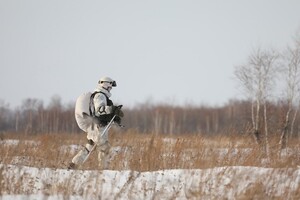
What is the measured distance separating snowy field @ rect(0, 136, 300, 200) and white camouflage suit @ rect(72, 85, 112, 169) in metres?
1.37

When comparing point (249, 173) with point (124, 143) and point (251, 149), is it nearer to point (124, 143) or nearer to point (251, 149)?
point (251, 149)

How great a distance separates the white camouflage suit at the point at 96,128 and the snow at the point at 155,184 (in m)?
1.38

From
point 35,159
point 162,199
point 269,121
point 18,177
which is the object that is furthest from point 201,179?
A: point 269,121

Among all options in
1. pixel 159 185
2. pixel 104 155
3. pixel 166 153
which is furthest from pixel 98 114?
pixel 159 185

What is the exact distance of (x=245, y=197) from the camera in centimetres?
452

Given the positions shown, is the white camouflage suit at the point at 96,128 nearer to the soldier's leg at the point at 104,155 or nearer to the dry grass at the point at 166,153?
the soldier's leg at the point at 104,155

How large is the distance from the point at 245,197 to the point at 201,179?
60cm

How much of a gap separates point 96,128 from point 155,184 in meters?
2.57

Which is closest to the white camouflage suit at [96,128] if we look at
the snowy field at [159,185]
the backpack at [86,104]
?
the backpack at [86,104]

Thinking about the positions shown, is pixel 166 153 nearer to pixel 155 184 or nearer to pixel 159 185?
pixel 159 185

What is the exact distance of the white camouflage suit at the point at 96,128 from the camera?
673 centimetres

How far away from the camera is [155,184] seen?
484 centimetres

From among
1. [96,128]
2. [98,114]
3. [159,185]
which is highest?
[98,114]

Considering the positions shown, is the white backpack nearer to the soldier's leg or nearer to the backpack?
the backpack
